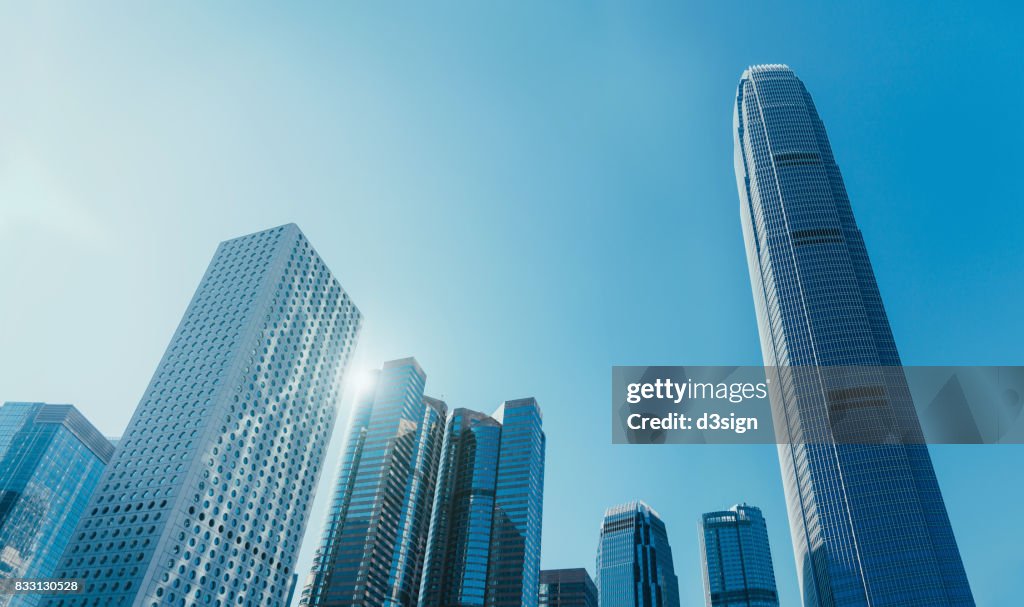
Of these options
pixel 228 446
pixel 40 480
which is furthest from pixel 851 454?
pixel 40 480

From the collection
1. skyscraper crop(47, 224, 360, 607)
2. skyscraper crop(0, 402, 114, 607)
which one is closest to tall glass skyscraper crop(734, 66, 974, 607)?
skyscraper crop(47, 224, 360, 607)

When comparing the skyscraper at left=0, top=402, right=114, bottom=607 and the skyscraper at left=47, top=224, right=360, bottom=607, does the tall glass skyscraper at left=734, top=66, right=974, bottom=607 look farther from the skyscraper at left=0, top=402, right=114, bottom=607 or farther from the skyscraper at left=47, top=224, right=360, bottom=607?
the skyscraper at left=0, top=402, right=114, bottom=607

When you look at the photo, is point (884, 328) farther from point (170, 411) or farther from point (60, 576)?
point (60, 576)

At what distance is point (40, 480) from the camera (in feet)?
585

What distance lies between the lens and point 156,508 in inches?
4013

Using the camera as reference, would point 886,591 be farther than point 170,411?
Yes

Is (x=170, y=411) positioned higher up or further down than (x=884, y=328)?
further down

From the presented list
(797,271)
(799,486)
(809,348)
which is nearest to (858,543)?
(799,486)

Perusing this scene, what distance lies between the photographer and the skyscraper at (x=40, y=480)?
169625 mm

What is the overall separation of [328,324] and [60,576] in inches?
2533

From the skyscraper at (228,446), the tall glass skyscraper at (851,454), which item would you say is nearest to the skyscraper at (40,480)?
the skyscraper at (228,446)

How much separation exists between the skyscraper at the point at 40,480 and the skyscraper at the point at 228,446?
83469mm

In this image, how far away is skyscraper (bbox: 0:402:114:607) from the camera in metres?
170

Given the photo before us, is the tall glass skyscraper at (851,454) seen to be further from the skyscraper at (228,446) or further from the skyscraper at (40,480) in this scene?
the skyscraper at (40,480)
